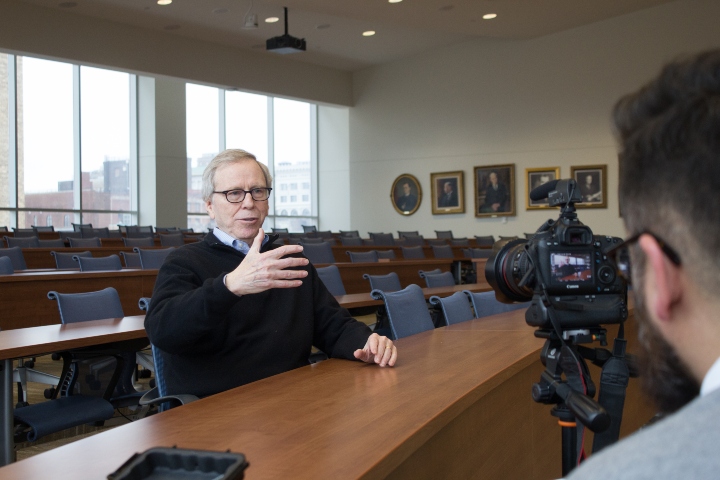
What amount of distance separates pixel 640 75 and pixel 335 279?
33.2 ft

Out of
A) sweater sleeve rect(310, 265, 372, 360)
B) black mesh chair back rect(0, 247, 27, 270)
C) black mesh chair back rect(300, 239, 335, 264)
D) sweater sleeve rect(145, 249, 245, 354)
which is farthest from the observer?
black mesh chair back rect(300, 239, 335, 264)

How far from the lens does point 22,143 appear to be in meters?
12.3

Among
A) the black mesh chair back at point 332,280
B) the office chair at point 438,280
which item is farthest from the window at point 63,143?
the office chair at point 438,280

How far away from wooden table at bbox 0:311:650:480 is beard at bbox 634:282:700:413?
533 mm

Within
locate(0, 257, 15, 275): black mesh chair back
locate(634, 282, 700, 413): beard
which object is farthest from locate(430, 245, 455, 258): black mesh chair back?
locate(634, 282, 700, 413): beard

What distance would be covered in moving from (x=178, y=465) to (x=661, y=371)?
0.55m

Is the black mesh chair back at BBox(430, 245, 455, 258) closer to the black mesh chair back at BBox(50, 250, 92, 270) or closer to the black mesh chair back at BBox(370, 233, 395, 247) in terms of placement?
the black mesh chair back at BBox(370, 233, 395, 247)

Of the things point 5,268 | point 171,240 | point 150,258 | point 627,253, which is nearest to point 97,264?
point 150,258

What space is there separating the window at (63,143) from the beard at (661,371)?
13.1 m

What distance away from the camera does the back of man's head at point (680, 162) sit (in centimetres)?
57

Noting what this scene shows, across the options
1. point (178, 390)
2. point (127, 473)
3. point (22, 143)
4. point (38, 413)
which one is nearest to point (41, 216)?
point (22, 143)

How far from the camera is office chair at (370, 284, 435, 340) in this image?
3.06 m

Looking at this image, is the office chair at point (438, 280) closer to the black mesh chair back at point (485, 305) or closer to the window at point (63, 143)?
the black mesh chair back at point (485, 305)

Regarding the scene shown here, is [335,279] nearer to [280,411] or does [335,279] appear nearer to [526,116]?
[280,411]
